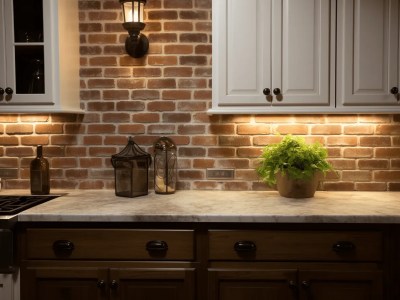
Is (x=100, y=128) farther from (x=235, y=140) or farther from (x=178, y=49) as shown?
(x=235, y=140)

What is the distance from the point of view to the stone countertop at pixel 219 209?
2170 mm

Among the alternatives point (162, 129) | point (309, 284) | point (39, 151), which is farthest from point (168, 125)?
point (309, 284)

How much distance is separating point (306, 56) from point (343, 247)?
107 centimetres

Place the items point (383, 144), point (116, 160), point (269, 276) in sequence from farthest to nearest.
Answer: point (383, 144)
point (116, 160)
point (269, 276)

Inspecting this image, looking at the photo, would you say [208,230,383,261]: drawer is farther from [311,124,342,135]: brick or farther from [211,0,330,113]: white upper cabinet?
[311,124,342,135]: brick

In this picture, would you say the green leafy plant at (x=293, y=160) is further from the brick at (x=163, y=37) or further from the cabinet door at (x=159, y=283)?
the brick at (x=163, y=37)

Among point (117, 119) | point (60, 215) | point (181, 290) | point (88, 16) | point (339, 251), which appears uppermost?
point (88, 16)

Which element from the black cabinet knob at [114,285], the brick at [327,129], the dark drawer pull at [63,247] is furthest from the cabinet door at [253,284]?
the brick at [327,129]

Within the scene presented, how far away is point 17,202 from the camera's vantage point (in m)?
2.49

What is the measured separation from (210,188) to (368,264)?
1.11m

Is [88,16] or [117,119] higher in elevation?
[88,16]

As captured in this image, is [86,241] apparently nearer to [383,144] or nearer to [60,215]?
[60,215]

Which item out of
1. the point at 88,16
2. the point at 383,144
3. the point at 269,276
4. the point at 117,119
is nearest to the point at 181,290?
the point at 269,276

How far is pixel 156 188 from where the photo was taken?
9.08 ft
